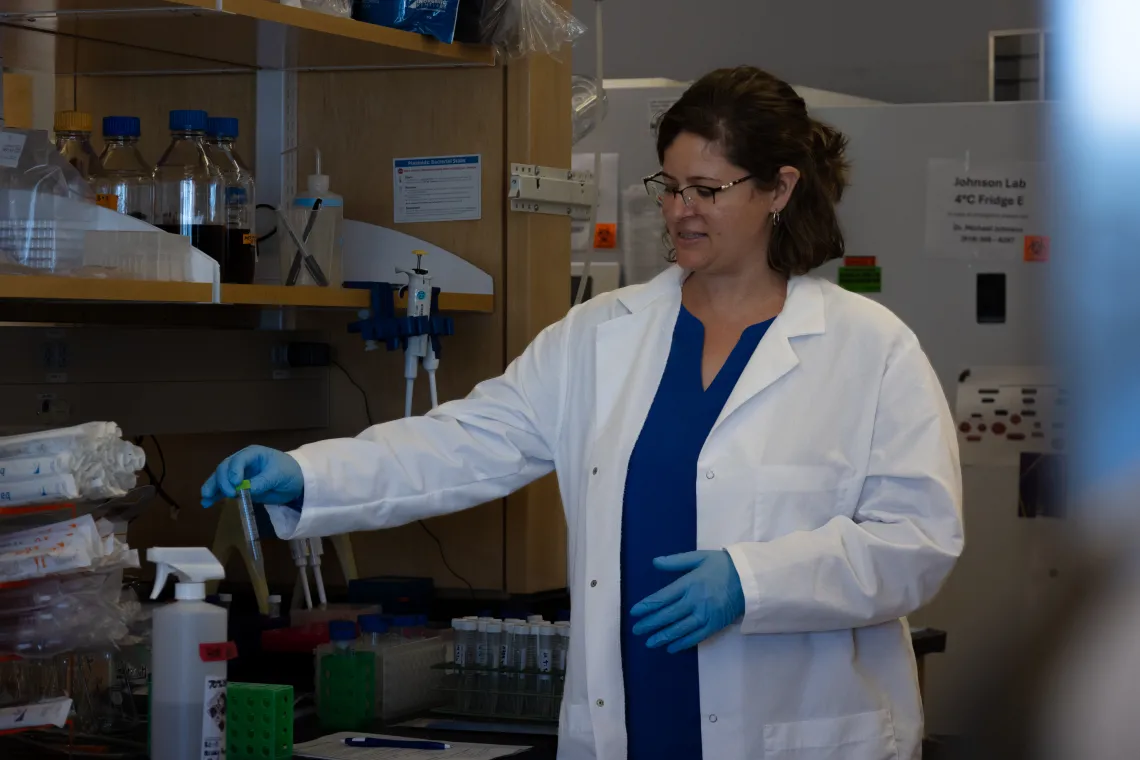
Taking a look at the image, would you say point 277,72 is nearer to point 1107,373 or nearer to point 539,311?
point 539,311

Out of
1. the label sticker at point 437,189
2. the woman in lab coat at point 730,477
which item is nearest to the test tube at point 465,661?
the woman in lab coat at point 730,477

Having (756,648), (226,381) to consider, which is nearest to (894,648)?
(756,648)

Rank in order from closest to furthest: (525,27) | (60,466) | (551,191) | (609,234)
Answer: (60,466), (525,27), (551,191), (609,234)

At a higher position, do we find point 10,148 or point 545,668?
point 10,148

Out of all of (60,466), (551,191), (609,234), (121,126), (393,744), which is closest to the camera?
(60,466)

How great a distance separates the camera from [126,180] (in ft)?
6.30

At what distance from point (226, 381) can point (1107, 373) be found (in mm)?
1914

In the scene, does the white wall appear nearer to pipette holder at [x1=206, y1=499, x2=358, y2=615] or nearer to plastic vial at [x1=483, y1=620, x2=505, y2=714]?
pipette holder at [x1=206, y1=499, x2=358, y2=615]

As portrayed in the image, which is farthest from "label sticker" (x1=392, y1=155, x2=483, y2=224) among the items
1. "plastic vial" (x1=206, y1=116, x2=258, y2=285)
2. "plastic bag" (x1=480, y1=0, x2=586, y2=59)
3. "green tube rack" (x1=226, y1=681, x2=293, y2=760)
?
"green tube rack" (x1=226, y1=681, x2=293, y2=760)

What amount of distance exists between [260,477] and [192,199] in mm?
514

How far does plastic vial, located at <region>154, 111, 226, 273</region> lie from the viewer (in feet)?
6.29

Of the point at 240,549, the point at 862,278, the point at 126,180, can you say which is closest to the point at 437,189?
the point at 126,180

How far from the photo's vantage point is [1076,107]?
62 centimetres

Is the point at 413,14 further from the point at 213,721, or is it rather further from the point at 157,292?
the point at 213,721
